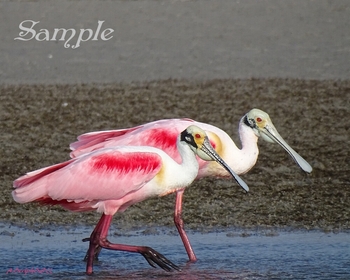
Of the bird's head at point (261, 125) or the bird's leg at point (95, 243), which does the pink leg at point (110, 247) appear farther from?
the bird's head at point (261, 125)

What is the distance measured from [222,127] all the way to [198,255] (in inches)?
139

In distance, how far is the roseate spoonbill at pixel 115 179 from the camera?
6.53m

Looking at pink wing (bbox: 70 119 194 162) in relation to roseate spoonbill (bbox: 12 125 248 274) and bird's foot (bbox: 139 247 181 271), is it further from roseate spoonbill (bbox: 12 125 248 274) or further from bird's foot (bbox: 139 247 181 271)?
bird's foot (bbox: 139 247 181 271)

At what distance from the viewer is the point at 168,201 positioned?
328 inches

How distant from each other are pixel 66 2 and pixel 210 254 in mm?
8453

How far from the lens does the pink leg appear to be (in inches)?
253

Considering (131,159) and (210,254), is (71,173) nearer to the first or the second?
(131,159)

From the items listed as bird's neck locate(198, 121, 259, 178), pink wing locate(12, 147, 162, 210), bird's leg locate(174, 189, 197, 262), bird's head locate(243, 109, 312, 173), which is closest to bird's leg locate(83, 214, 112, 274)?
pink wing locate(12, 147, 162, 210)

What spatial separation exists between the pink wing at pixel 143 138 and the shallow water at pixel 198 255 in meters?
0.64

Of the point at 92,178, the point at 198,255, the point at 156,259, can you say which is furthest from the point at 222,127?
the point at 156,259

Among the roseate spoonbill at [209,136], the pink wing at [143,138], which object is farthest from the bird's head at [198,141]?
the pink wing at [143,138]

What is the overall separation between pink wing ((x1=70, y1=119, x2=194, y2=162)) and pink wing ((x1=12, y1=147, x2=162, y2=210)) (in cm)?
56

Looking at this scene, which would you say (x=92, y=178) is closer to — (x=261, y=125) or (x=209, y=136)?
(x=209, y=136)

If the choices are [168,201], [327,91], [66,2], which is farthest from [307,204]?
[66,2]
